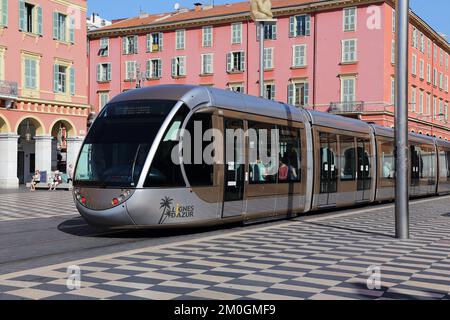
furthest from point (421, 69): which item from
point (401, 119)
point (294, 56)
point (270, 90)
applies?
point (401, 119)

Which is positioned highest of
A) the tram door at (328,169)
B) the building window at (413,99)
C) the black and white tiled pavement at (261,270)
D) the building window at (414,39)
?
the building window at (414,39)

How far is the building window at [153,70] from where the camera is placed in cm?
6116

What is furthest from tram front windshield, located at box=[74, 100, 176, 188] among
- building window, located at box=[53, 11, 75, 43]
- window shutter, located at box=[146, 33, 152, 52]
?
window shutter, located at box=[146, 33, 152, 52]

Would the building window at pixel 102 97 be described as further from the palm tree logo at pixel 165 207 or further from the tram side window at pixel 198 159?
the palm tree logo at pixel 165 207

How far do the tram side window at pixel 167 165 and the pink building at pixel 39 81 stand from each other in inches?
1039

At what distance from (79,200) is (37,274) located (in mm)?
4209

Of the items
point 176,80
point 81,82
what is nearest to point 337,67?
point 176,80

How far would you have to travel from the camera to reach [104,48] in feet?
211

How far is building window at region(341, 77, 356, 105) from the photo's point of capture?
51844 millimetres

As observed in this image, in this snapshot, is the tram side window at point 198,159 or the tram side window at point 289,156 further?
the tram side window at point 289,156

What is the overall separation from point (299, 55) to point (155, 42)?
48.9 ft

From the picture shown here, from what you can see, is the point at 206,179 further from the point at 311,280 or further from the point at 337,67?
the point at 337,67

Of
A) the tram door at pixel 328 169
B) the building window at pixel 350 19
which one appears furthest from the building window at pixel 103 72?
the tram door at pixel 328 169

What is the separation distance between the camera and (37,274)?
7.95 metres
